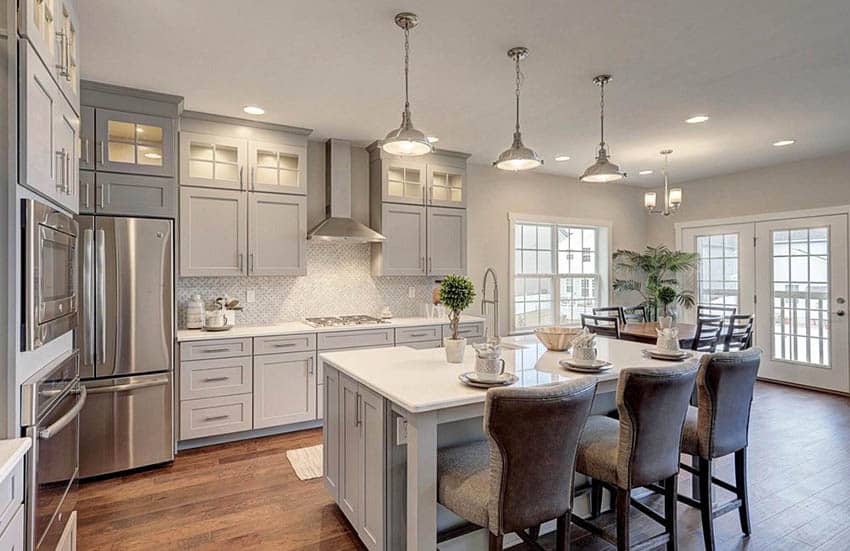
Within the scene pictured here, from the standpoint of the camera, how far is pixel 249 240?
13.6 feet

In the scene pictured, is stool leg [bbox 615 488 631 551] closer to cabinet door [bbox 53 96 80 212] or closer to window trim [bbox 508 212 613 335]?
cabinet door [bbox 53 96 80 212]

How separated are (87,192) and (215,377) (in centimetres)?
164

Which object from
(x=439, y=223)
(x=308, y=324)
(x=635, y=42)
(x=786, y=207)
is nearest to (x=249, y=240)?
(x=308, y=324)

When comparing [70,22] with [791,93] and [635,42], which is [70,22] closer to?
[635,42]

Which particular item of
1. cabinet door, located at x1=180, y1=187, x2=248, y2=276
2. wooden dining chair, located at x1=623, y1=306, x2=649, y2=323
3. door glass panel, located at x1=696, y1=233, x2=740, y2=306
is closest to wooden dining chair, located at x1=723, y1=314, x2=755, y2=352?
wooden dining chair, located at x1=623, y1=306, x2=649, y2=323

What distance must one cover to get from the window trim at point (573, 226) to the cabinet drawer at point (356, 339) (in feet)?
6.72

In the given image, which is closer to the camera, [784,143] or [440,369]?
[440,369]

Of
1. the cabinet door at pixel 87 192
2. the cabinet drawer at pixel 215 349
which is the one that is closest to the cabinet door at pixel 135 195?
the cabinet door at pixel 87 192

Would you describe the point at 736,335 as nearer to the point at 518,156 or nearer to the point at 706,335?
the point at 706,335

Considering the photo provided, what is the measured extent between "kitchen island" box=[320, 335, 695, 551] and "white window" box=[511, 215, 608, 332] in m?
3.32

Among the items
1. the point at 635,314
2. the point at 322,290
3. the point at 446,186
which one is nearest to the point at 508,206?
the point at 446,186

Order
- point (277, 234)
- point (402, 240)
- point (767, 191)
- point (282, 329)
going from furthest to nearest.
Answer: point (767, 191), point (402, 240), point (277, 234), point (282, 329)

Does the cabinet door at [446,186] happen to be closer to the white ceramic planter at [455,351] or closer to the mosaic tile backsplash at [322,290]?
the mosaic tile backsplash at [322,290]

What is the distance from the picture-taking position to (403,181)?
196 inches
